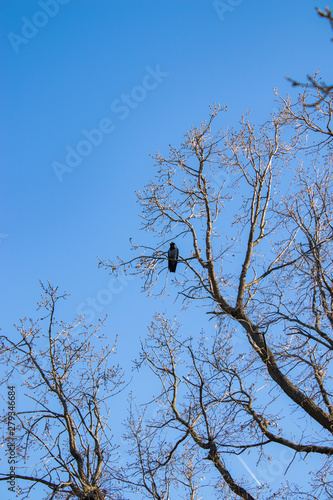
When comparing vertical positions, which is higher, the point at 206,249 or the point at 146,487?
the point at 206,249

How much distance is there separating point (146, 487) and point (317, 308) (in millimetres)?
3504

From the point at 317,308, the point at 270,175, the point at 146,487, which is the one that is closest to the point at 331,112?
the point at 270,175

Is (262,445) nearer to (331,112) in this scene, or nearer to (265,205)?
(265,205)

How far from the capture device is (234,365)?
705 cm

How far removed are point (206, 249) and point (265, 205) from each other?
122 centimetres

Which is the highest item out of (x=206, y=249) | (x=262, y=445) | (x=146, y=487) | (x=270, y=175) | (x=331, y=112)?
(x=270, y=175)

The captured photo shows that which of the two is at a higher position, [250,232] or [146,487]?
[250,232]

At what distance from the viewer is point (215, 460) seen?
21.0 feet

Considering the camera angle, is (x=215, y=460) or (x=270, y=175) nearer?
(x=215, y=460)

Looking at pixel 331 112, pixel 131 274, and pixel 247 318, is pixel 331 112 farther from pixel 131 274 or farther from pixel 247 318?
pixel 131 274

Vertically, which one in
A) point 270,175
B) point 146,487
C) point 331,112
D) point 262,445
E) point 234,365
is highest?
point 270,175

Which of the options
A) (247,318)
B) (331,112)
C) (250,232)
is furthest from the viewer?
(250,232)

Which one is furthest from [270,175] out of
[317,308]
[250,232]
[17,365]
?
[17,365]

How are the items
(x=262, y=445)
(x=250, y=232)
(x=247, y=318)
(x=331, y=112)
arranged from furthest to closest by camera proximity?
(x=250, y=232)
(x=247, y=318)
(x=262, y=445)
(x=331, y=112)
